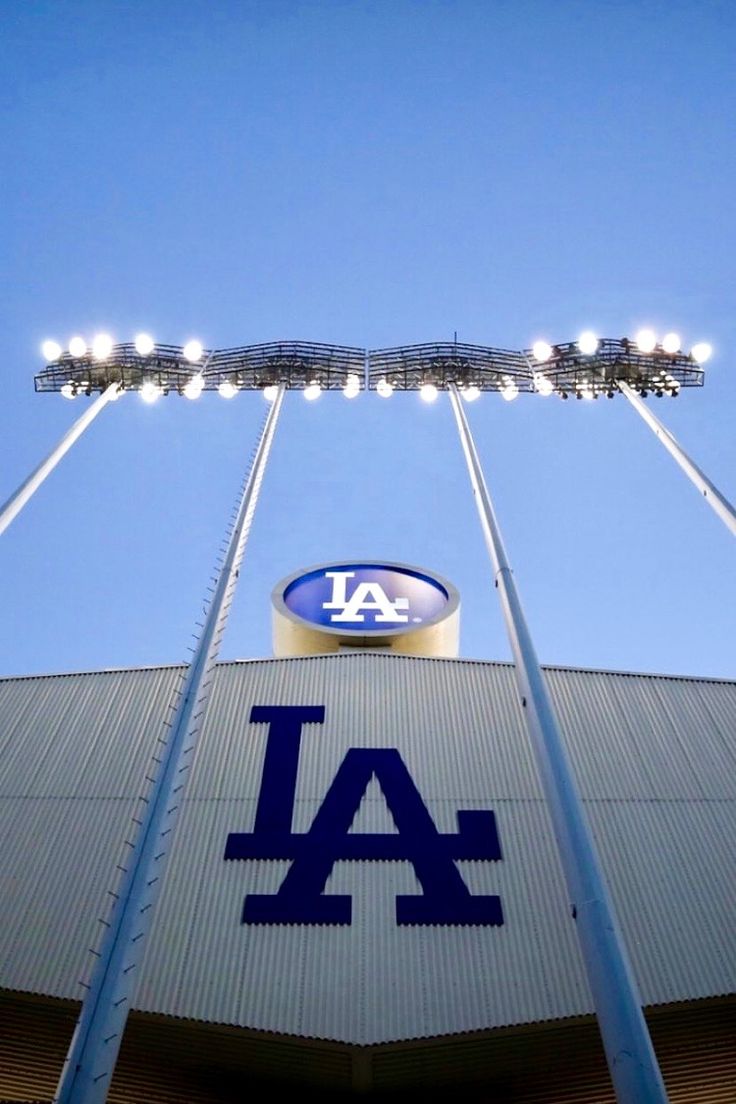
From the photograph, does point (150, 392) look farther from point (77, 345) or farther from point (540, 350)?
point (540, 350)

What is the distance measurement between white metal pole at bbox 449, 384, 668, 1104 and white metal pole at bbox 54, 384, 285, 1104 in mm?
3405

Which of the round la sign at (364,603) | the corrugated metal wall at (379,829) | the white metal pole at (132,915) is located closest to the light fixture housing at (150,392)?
the round la sign at (364,603)

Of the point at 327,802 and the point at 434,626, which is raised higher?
the point at 434,626

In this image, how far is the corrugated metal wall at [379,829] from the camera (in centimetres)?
1025

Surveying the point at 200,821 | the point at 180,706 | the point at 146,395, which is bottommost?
the point at 180,706

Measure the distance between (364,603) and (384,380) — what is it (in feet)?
20.7

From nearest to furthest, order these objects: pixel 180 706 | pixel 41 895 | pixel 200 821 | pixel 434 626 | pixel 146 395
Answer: pixel 180 706
pixel 41 895
pixel 200 821
pixel 434 626
pixel 146 395

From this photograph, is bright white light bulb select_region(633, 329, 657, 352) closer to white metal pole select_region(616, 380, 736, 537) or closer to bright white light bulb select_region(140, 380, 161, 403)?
white metal pole select_region(616, 380, 736, 537)

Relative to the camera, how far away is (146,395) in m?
19.3

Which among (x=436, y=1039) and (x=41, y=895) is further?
(x=41, y=895)

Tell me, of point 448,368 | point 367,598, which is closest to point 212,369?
point 448,368

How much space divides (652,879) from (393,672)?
19.9 feet

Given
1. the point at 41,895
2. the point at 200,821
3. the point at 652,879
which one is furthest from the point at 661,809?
the point at 41,895

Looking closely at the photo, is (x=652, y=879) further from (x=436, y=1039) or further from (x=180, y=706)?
(x=180, y=706)
